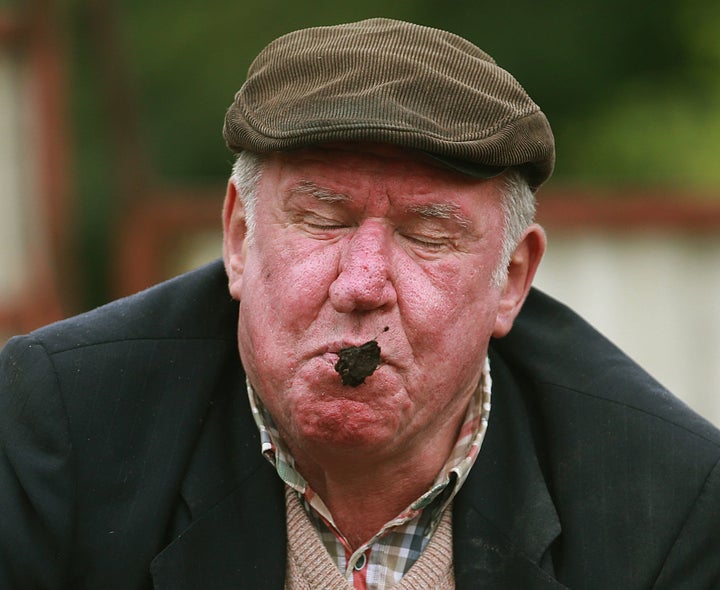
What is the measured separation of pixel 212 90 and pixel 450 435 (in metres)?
6.67

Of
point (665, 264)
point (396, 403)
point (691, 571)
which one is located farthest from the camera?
point (665, 264)

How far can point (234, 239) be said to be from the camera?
3080mm

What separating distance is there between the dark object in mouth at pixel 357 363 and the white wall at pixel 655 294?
3.91 m

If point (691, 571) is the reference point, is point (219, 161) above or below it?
below

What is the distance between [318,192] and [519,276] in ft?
2.01

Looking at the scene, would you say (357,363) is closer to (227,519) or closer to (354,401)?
(354,401)

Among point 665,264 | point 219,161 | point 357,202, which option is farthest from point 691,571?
point 219,161

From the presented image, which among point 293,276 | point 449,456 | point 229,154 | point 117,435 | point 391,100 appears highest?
point 391,100

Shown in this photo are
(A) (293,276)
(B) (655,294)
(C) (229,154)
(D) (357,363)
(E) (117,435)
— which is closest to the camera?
(D) (357,363)

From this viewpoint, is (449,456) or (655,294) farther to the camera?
(655,294)

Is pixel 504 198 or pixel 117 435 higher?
pixel 504 198

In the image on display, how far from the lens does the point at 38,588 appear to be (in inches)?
112

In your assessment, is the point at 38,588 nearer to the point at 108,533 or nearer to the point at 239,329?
the point at 108,533

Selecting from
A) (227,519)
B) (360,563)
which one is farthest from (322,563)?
(227,519)
